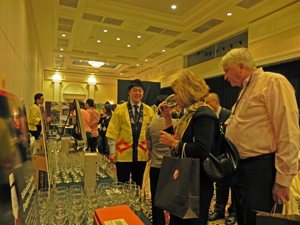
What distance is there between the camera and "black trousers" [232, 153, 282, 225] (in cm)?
129

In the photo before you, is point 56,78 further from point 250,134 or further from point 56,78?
point 250,134

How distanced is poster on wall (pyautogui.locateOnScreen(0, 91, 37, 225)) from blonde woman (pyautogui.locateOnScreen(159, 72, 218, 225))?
0.89 metres

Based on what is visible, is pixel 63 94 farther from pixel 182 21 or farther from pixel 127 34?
pixel 182 21

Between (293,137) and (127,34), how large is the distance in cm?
811

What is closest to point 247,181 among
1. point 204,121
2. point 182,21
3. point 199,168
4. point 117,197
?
point 199,168

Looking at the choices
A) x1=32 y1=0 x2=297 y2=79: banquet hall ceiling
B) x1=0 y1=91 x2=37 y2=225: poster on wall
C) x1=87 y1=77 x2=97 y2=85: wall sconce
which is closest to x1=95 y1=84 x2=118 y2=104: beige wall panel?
x1=87 y1=77 x2=97 y2=85: wall sconce

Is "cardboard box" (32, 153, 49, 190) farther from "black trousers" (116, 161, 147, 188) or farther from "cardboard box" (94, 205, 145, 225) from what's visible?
"black trousers" (116, 161, 147, 188)

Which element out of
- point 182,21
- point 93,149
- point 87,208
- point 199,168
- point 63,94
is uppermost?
point 182,21

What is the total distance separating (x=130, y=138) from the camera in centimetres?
231

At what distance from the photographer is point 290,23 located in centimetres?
518

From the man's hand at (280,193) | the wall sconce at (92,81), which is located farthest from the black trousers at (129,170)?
the wall sconce at (92,81)

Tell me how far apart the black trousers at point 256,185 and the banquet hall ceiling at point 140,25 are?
17.5ft

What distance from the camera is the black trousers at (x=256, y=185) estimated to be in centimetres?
129

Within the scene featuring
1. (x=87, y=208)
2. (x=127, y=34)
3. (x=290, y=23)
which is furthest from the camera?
(x=127, y=34)
